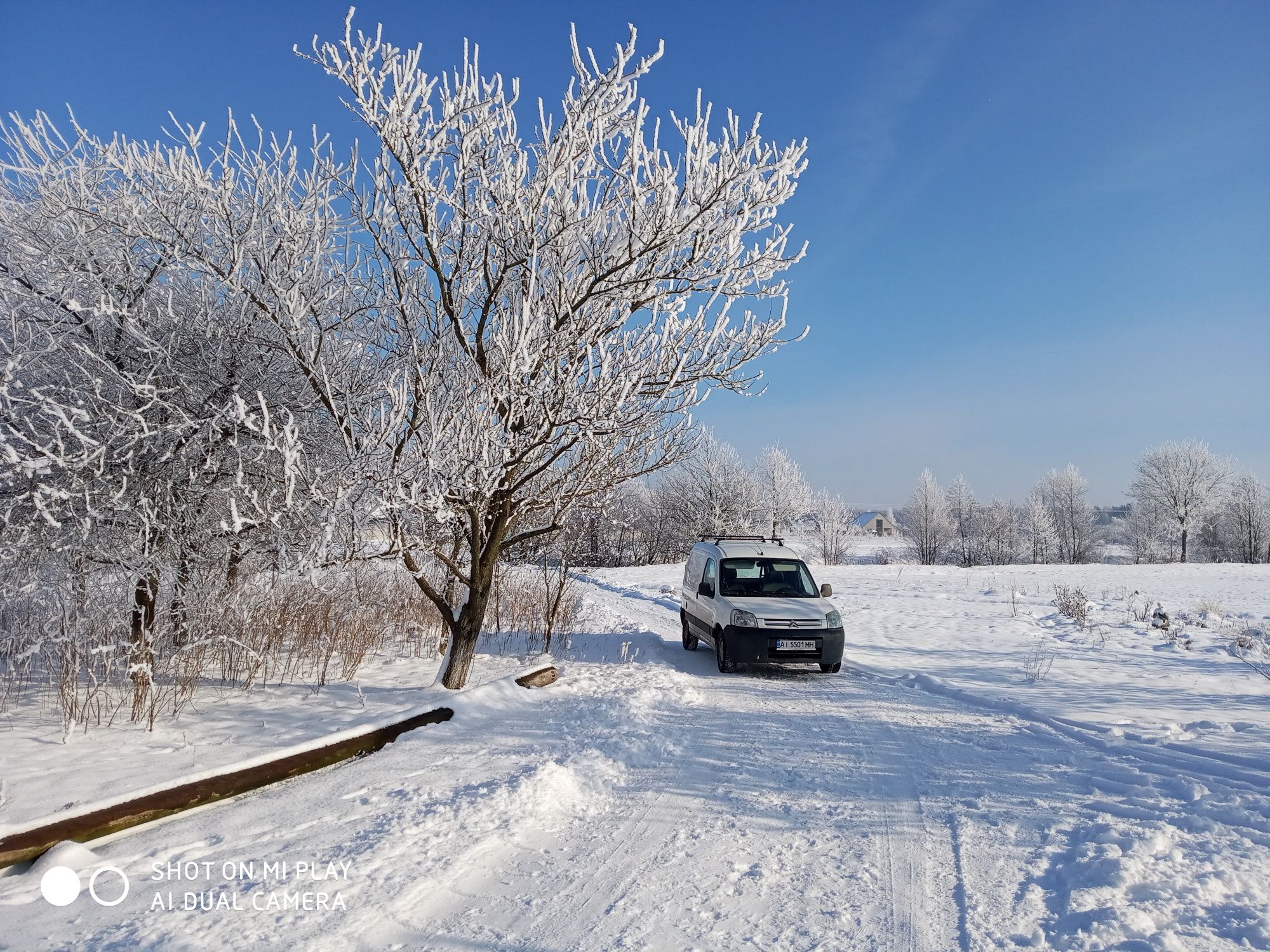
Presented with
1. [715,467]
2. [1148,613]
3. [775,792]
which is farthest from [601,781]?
[715,467]

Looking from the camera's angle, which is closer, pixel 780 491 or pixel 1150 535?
pixel 780 491

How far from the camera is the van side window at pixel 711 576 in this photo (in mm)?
10562

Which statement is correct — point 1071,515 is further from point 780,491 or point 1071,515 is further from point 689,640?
point 689,640

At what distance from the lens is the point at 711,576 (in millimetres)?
10953

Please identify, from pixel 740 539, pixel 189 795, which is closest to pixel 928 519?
pixel 740 539

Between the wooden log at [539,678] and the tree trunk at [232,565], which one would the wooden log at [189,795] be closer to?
the wooden log at [539,678]

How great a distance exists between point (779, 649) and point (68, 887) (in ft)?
24.8

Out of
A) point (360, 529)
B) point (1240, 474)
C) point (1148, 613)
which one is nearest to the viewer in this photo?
point (360, 529)

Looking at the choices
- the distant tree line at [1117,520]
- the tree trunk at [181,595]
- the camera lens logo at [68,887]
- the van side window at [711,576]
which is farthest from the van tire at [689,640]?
the distant tree line at [1117,520]

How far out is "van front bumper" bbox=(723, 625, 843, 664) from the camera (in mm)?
9109

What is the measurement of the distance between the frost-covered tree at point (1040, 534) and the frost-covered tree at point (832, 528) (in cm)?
1961

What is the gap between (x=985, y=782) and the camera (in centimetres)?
499

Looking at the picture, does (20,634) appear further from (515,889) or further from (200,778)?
(515,889)

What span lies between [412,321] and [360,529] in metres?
2.68
